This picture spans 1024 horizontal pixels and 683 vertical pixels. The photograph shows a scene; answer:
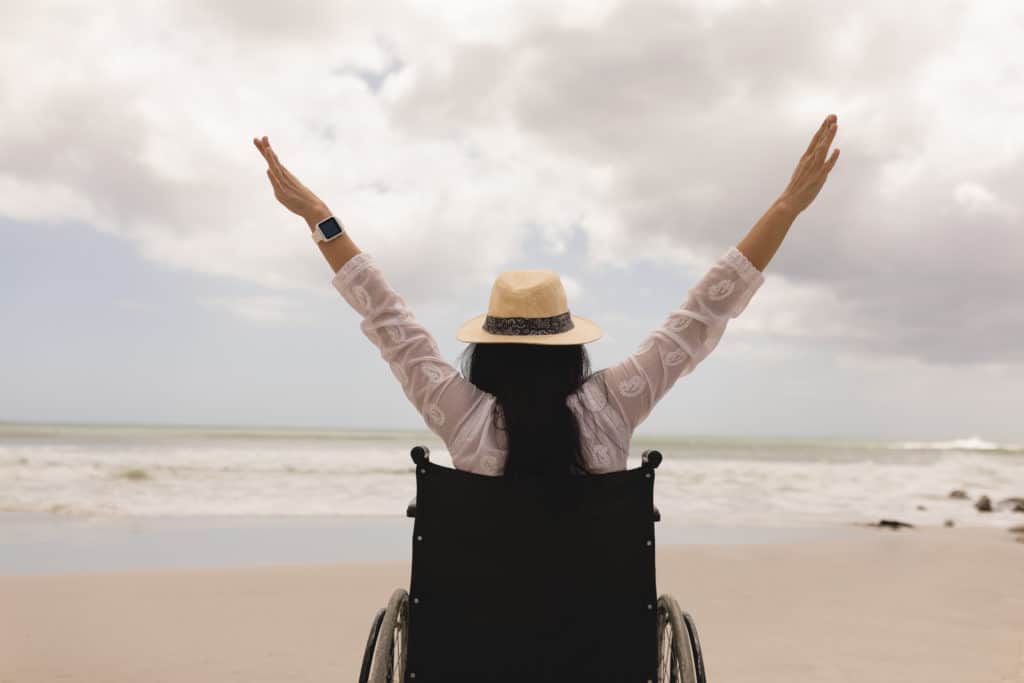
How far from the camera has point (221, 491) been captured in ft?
30.8

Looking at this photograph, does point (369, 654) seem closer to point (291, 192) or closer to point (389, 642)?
point (389, 642)

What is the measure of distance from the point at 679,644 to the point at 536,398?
51 centimetres

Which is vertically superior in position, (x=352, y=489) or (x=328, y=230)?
(x=328, y=230)

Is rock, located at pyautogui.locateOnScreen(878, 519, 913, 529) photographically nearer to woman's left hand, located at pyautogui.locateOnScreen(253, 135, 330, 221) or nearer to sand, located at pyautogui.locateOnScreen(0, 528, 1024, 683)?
sand, located at pyautogui.locateOnScreen(0, 528, 1024, 683)

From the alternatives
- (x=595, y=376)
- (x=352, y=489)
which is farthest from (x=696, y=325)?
(x=352, y=489)

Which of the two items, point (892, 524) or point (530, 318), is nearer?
point (530, 318)

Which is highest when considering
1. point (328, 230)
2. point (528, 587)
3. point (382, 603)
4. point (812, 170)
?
point (812, 170)

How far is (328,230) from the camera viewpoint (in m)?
1.58

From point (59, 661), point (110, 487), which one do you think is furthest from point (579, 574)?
point (110, 487)

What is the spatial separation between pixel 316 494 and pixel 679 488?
4.83 metres

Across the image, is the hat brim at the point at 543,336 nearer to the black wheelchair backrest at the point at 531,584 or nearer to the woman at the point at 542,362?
the woman at the point at 542,362

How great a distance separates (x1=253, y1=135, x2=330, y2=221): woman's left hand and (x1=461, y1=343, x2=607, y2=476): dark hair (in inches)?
17.3

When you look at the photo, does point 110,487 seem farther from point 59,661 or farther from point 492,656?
point 492,656

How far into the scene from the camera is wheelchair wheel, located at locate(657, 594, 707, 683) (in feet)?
4.70
